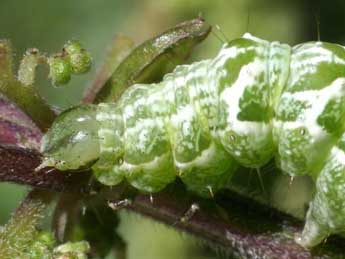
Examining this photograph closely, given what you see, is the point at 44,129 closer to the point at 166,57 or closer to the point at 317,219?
the point at 166,57

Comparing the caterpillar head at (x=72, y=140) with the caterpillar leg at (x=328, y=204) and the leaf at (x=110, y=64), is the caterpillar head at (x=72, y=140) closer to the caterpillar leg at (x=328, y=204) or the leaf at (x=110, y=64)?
the leaf at (x=110, y=64)

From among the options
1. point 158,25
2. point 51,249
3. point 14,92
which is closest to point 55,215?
point 51,249

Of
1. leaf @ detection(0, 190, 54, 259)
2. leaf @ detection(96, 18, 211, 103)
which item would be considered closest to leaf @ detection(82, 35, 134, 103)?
leaf @ detection(96, 18, 211, 103)

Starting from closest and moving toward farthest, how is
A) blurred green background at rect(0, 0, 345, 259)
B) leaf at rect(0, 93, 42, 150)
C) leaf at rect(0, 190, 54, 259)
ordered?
leaf at rect(0, 190, 54, 259), leaf at rect(0, 93, 42, 150), blurred green background at rect(0, 0, 345, 259)

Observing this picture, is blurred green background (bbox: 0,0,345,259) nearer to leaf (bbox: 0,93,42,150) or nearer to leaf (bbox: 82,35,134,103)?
leaf (bbox: 82,35,134,103)

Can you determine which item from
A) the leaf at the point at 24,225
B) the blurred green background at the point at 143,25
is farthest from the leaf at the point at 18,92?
the blurred green background at the point at 143,25

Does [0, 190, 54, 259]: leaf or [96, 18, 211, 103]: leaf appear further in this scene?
[96, 18, 211, 103]: leaf

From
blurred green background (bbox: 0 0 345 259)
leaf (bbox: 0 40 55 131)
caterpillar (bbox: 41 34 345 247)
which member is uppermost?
leaf (bbox: 0 40 55 131)
